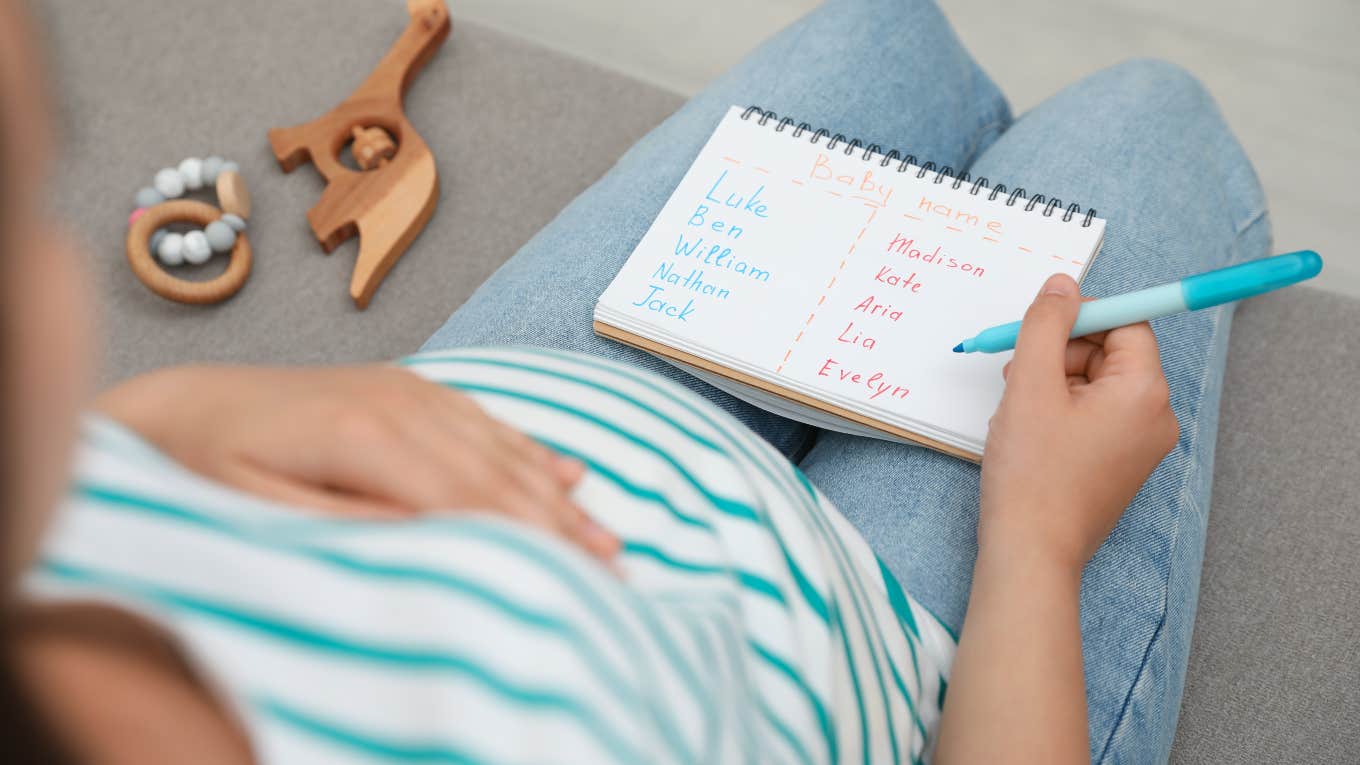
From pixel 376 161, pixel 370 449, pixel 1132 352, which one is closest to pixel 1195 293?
Answer: pixel 1132 352

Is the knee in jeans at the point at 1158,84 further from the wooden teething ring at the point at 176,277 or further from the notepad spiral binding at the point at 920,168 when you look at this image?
the wooden teething ring at the point at 176,277

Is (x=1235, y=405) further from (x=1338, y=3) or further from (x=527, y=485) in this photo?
(x=1338, y=3)

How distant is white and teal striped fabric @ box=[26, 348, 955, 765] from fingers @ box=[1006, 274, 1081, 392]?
23cm

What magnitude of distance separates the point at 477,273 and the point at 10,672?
768mm

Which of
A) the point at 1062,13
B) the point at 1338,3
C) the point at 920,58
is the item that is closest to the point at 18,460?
the point at 920,58

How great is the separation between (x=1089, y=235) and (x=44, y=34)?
65 cm

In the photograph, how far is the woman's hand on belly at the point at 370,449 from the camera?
0.42 m

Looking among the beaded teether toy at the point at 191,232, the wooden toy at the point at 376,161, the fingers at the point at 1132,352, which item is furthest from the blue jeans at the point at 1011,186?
the beaded teether toy at the point at 191,232

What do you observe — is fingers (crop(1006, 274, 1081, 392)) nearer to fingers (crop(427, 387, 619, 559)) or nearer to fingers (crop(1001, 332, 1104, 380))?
fingers (crop(1001, 332, 1104, 380))

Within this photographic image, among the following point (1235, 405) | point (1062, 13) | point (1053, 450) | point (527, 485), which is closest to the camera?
point (527, 485)

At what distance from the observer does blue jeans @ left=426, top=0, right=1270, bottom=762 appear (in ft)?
2.13

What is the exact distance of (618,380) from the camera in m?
0.53

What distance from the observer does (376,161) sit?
1024 millimetres

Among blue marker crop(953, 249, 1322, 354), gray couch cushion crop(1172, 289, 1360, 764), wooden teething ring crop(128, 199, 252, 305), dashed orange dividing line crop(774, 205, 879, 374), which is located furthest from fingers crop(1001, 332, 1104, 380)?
wooden teething ring crop(128, 199, 252, 305)
